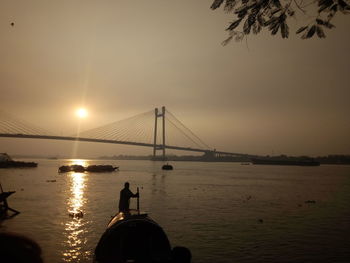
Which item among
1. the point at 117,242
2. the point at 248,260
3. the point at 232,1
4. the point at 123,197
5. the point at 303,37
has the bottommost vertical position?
the point at 248,260

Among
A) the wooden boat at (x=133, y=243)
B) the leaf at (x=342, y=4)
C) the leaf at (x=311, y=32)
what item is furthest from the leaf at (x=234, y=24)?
the wooden boat at (x=133, y=243)

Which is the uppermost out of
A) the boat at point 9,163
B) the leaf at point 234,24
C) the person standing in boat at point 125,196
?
the leaf at point 234,24

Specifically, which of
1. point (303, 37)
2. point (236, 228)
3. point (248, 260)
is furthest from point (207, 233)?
point (303, 37)

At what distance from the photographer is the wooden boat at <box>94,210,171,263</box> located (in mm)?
10453

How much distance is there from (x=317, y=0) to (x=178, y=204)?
28.1 metres

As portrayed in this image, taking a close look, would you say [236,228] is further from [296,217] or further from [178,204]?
[178,204]

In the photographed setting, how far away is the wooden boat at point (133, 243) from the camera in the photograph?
34.3 feet

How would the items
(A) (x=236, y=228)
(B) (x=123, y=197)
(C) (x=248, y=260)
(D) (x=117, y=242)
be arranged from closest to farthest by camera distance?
(D) (x=117, y=242) → (C) (x=248, y=260) → (B) (x=123, y=197) → (A) (x=236, y=228)

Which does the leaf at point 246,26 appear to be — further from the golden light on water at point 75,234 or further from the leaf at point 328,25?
the golden light on water at point 75,234

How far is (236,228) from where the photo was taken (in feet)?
66.5

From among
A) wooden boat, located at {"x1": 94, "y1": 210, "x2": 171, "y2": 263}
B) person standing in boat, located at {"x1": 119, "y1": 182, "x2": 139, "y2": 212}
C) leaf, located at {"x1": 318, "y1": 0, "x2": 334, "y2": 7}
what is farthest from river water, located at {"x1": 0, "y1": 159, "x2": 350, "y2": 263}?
leaf, located at {"x1": 318, "y1": 0, "x2": 334, "y2": 7}

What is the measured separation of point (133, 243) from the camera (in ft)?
34.8

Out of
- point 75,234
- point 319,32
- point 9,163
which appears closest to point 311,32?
point 319,32

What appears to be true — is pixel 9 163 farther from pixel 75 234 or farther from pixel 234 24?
pixel 234 24
